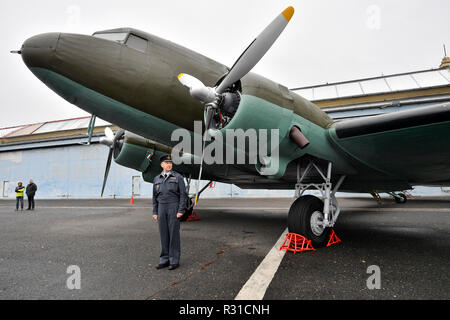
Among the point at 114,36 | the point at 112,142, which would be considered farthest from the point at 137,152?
the point at 114,36

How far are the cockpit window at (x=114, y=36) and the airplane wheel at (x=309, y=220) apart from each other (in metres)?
4.47

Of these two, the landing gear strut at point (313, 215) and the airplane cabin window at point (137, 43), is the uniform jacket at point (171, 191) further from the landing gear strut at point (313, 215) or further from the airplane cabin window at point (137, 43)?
the airplane cabin window at point (137, 43)

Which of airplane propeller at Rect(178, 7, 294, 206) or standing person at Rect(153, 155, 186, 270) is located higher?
airplane propeller at Rect(178, 7, 294, 206)

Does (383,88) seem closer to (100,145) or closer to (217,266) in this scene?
(217,266)

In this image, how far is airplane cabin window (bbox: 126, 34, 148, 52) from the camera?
445 centimetres

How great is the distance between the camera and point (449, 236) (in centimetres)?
566

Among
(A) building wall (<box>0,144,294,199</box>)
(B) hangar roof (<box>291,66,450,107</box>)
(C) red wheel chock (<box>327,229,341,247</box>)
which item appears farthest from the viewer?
(A) building wall (<box>0,144,294,199</box>)

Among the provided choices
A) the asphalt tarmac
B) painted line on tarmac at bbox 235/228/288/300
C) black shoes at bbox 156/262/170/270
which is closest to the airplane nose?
the asphalt tarmac

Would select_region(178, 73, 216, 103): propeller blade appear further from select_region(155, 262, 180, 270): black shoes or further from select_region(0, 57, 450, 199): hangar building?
select_region(0, 57, 450, 199): hangar building

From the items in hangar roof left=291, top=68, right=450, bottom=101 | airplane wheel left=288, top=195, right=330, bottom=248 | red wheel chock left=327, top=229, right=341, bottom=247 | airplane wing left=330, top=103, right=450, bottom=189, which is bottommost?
red wheel chock left=327, top=229, right=341, bottom=247

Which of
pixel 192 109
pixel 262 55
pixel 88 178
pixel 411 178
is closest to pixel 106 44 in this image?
pixel 192 109

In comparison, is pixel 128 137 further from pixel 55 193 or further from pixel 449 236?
pixel 55 193

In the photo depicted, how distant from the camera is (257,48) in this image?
4047mm

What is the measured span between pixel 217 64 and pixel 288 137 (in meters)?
2.21
